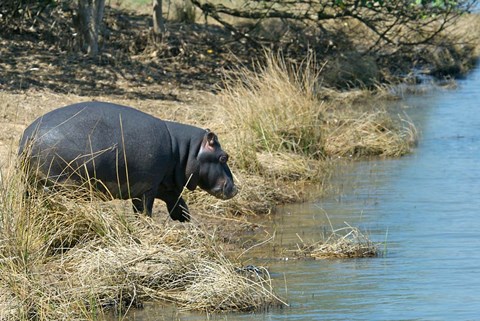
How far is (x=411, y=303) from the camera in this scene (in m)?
7.39

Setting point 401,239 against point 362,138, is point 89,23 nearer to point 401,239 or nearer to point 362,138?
point 362,138

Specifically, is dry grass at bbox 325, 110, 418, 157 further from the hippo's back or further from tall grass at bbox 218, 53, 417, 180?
the hippo's back

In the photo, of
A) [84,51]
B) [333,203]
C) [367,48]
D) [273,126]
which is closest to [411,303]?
[333,203]

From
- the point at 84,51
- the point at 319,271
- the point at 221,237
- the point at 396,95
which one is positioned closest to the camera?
the point at 319,271

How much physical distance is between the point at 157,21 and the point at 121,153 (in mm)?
9205

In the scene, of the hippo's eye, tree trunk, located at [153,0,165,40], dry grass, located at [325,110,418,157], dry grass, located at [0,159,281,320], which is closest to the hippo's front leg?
the hippo's eye

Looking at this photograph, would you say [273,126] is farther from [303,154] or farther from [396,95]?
[396,95]

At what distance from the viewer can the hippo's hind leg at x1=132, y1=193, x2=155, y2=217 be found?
842 cm

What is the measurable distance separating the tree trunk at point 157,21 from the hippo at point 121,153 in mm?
8268

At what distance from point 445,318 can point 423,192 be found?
4543 millimetres

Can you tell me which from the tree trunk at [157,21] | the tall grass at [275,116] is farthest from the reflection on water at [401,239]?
the tree trunk at [157,21]

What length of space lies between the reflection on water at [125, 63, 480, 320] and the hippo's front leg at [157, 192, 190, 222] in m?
0.94

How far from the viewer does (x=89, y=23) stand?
611 inches

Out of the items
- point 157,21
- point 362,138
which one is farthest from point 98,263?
point 157,21
